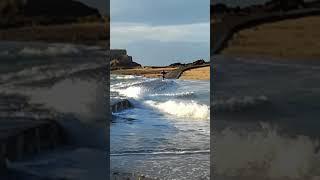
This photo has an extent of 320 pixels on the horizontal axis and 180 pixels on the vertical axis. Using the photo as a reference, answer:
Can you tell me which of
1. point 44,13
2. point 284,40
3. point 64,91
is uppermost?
point 44,13

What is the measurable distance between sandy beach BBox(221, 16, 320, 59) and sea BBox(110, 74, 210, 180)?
99.2 inches

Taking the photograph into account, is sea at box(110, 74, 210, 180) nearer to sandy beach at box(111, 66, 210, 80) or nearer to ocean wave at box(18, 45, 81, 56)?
sandy beach at box(111, 66, 210, 80)

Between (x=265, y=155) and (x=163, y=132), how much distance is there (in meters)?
6.50

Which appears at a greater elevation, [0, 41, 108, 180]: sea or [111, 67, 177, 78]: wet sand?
[111, 67, 177, 78]: wet sand

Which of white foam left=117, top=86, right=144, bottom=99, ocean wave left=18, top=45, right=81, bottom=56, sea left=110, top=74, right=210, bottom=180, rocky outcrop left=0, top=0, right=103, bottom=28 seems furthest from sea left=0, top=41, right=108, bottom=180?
white foam left=117, top=86, right=144, bottom=99

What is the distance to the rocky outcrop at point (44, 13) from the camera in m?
4.74

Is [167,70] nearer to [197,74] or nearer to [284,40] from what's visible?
[197,74]

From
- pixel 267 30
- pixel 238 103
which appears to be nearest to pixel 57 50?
pixel 238 103

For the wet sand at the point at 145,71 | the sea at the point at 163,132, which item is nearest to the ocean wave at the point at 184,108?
the sea at the point at 163,132

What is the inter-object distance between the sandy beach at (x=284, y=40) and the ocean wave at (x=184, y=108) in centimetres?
949

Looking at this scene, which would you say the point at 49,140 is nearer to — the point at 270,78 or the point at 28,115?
the point at 28,115

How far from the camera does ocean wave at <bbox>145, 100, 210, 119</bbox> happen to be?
14820 mm

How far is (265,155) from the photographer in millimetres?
4578

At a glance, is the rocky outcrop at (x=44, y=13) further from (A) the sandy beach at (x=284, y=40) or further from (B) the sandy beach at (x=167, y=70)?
(B) the sandy beach at (x=167, y=70)
